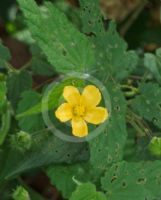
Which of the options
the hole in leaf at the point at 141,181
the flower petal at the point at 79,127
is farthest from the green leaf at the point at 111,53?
the hole in leaf at the point at 141,181

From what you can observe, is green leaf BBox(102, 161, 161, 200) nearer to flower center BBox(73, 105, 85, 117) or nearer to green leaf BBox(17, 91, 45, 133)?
flower center BBox(73, 105, 85, 117)

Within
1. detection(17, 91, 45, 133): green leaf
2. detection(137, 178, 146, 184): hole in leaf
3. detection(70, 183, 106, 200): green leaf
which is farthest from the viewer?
detection(17, 91, 45, 133): green leaf

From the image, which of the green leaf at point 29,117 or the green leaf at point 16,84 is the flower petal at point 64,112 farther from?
the green leaf at point 16,84

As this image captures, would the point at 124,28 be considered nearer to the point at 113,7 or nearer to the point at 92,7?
the point at 113,7

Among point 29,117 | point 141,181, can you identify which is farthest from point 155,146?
point 29,117

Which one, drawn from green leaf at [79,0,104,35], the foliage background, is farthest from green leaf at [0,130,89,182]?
green leaf at [79,0,104,35]
